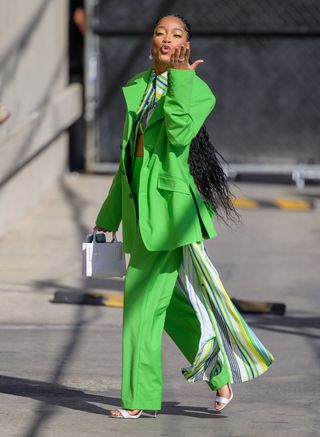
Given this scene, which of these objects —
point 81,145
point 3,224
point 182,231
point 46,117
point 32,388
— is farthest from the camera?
point 81,145

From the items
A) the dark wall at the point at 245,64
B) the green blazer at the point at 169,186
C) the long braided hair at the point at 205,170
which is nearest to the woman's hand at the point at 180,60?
the green blazer at the point at 169,186

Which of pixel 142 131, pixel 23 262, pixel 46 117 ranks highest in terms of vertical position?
pixel 142 131

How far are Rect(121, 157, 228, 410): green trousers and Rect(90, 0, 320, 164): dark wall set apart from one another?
7.72 m

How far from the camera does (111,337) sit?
298 inches

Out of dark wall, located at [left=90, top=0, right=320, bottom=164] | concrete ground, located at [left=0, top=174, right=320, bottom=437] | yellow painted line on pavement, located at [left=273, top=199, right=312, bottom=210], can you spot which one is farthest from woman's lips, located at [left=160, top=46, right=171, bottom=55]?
dark wall, located at [left=90, top=0, right=320, bottom=164]

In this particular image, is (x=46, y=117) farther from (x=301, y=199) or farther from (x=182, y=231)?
(x=182, y=231)

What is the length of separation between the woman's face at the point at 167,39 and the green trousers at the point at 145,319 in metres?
0.57

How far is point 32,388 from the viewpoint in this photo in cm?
632

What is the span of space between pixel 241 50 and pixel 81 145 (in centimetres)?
225

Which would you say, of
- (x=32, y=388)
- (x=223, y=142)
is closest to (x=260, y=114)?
(x=223, y=142)

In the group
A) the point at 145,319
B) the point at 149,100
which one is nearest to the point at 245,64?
the point at 149,100

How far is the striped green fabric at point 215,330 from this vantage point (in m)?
5.70

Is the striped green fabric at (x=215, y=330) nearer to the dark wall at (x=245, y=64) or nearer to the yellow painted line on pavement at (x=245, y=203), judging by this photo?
the yellow painted line on pavement at (x=245, y=203)

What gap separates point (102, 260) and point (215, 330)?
0.61 m
